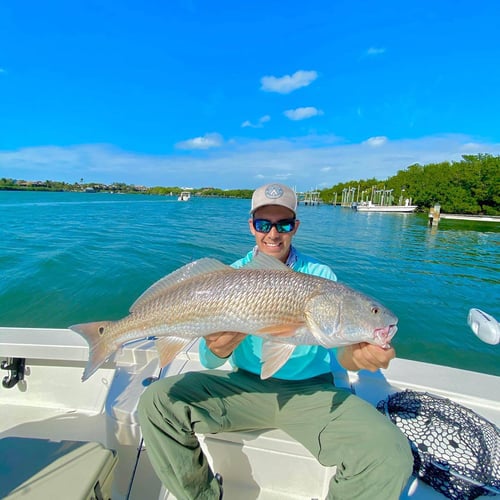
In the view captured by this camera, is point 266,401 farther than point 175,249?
No

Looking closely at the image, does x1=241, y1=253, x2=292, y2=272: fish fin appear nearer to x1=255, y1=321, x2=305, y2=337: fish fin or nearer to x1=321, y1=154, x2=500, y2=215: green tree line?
x1=255, y1=321, x2=305, y2=337: fish fin

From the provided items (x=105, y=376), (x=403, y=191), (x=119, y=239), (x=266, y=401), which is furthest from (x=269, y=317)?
(x=403, y=191)

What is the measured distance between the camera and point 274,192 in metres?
2.87

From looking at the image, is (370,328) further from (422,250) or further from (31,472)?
(422,250)

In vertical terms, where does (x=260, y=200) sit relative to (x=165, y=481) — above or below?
above

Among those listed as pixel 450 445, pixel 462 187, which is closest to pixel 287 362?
pixel 450 445

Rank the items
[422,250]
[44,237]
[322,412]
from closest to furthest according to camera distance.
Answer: [322,412], [44,237], [422,250]

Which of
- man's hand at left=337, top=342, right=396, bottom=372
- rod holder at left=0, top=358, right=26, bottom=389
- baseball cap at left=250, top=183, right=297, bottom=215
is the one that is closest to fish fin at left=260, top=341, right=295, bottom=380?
man's hand at left=337, top=342, right=396, bottom=372

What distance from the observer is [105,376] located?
340 cm

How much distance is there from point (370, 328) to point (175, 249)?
1818 cm

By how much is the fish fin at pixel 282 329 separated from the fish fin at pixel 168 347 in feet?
2.07

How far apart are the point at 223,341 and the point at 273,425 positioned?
921 mm

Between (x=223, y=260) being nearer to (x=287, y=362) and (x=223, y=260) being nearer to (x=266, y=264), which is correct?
(x=287, y=362)

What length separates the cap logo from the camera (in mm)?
2836
